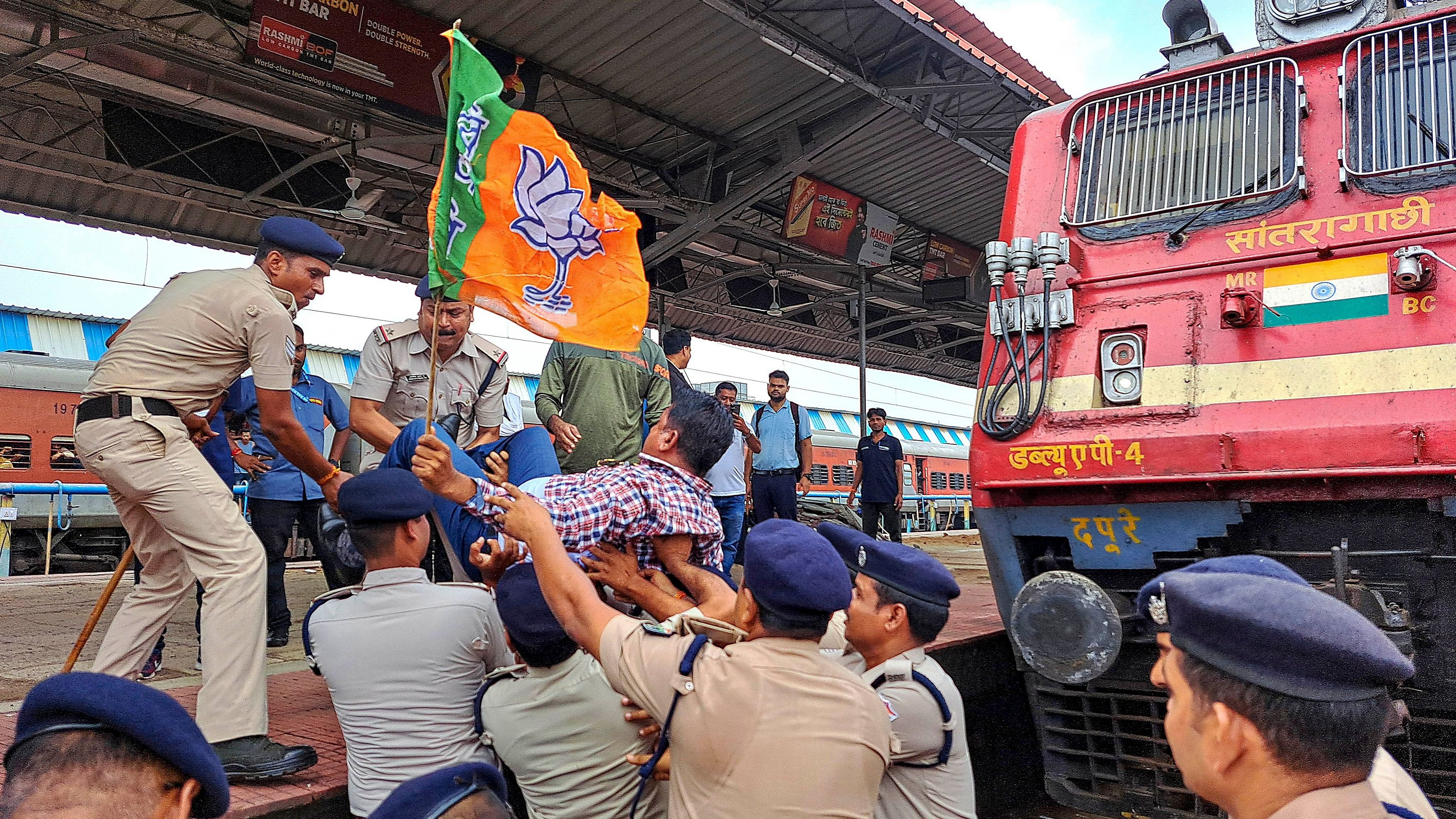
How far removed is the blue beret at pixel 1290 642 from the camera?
1.35 m

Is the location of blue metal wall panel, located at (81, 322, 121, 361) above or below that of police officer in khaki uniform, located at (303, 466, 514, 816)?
above

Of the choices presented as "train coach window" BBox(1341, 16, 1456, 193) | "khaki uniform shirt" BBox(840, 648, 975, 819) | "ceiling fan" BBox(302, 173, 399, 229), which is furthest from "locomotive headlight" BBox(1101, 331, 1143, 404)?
"ceiling fan" BBox(302, 173, 399, 229)

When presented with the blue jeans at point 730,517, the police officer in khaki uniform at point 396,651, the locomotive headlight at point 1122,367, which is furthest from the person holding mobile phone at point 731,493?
the police officer in khaki uniform at point 396,651

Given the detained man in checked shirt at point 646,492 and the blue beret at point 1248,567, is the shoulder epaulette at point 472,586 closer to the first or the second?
the detained man in checked shirt at point 646,492

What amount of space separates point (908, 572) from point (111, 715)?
2107 mm

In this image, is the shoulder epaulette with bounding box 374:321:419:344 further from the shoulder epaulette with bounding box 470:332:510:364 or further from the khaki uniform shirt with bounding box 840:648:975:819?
the khaki uniform shirt with bounding box 840:648:975:819

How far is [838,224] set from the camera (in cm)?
1266

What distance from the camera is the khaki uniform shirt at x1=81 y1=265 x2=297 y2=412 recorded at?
3164mm

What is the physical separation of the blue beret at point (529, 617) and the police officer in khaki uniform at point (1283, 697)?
1.50 metres

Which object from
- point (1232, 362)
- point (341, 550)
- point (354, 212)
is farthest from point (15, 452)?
point (1232, 362)

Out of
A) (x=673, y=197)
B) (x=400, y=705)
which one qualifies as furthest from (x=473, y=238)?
(x=673, y=197)

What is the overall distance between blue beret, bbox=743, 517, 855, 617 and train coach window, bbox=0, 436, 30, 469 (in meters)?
13.5

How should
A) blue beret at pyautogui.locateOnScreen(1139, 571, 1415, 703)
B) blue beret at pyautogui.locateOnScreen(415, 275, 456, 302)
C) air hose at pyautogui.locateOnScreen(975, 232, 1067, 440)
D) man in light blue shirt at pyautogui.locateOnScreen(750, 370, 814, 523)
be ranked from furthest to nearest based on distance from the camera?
man in light blue shirt at pyautogui.locateOnScreen(750, 370, 814, 523) < blue beret at pyautogui.locateOnScreen(415, 275, 456, 302) < air hose at pyautogui.locateOnScreen(975, 232, 1067, 440) < blue beret at pyautogui.locateOnScreen(1139, 571, 1415, 703)

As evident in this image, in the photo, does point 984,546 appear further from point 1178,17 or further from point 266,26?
point 266,26
